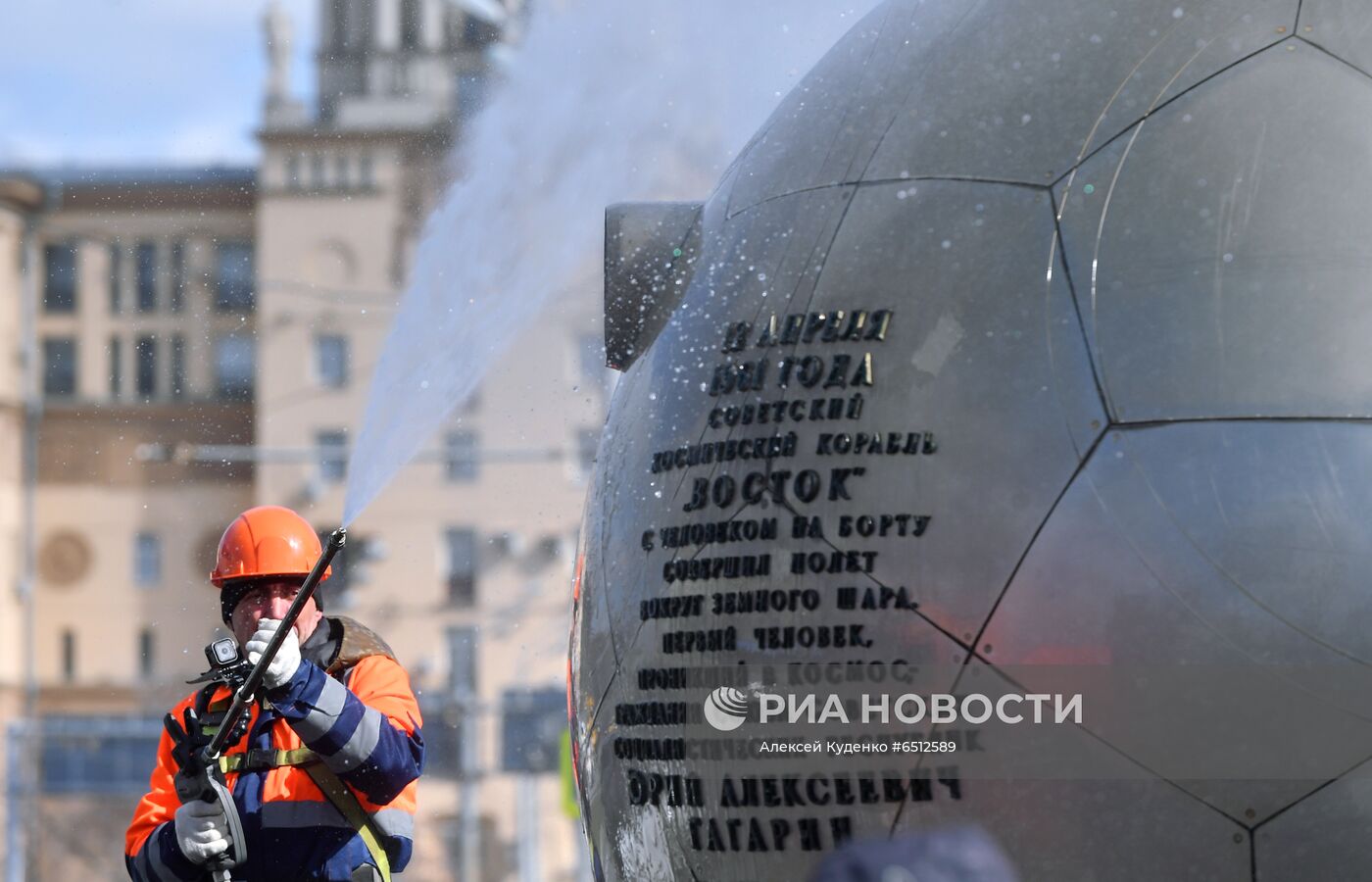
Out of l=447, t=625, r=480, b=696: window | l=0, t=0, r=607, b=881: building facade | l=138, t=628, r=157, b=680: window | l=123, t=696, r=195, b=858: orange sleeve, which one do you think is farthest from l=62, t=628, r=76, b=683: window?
l=123, t=696, r=195, b=858: orange sleeve

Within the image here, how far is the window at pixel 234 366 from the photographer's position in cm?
6042

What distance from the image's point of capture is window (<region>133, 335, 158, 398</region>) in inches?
2431

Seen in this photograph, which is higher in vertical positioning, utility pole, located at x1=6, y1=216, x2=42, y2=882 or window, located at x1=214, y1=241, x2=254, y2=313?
window, located at x1=214, y1=241, x2=254, y2=313

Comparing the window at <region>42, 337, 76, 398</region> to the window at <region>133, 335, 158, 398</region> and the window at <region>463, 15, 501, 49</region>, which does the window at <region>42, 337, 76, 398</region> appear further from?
the window at <region>463, 15, 501, 49</region>

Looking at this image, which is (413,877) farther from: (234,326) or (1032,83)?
(1032,83)

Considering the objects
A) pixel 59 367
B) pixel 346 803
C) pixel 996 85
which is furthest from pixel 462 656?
pixel 996 85

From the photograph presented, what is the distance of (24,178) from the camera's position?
60.1m

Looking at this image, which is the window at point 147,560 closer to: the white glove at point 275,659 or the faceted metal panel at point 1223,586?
the white glove at point 275,659

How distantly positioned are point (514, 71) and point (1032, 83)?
30.8 feet

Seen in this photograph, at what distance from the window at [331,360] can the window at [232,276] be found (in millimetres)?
3510

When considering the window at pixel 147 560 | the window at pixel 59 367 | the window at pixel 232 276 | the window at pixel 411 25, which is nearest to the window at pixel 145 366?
the window at pixel 59 367

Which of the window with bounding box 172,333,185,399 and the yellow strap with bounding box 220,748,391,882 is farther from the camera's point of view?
the window with bounding box 172,333,185,399

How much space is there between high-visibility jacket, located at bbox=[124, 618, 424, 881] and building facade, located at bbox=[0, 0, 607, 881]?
1617 inches

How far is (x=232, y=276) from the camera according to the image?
60906 millimetres
